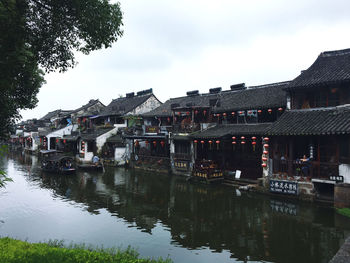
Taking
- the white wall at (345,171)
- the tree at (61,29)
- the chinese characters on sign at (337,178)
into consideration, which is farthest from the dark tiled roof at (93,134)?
the white wall at (345,171)

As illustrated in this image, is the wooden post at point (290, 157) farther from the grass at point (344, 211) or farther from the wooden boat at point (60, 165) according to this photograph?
the wooden boat at point (60, 165)

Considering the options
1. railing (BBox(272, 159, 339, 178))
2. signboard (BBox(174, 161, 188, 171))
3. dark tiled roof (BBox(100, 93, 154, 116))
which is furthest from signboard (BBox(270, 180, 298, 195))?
dark tiled roof (BBox(100, 93, 154, 116))

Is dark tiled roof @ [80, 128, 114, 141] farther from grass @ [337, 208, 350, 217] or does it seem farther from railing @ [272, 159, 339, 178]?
grass @ [337, 208, 350, 217]

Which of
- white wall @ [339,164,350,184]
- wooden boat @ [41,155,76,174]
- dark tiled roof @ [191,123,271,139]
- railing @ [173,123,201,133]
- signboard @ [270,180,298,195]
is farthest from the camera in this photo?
wooden boat @ [41,155,76,174]

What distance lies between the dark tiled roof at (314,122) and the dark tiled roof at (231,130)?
234 centimetres

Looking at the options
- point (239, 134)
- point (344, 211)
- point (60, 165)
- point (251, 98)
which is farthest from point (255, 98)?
point (60, 165)

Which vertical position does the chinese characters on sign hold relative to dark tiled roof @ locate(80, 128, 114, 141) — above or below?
below

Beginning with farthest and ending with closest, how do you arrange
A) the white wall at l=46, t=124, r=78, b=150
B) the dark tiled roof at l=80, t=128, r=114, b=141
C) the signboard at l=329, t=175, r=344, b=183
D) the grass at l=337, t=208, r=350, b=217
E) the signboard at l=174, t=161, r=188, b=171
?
the white wall at l=46, t=124, r=78, b=150
the dark tiled roof at l=80, t=128, r=114, b=141
the signboard at l=174, t=161, r=188, b=171
the signboard at l=329, t=175, r=344, b=183
the grass at l=337, t=208, r=350, b=217

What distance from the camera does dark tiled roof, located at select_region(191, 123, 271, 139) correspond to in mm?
21356

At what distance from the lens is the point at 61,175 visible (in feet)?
91.4

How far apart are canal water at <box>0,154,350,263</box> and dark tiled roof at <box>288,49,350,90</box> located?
314 inches

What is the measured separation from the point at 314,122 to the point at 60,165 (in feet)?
83.2

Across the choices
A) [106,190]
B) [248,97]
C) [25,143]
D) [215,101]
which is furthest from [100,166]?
[25,143]

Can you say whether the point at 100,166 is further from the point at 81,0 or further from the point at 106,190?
the point at 81,0
